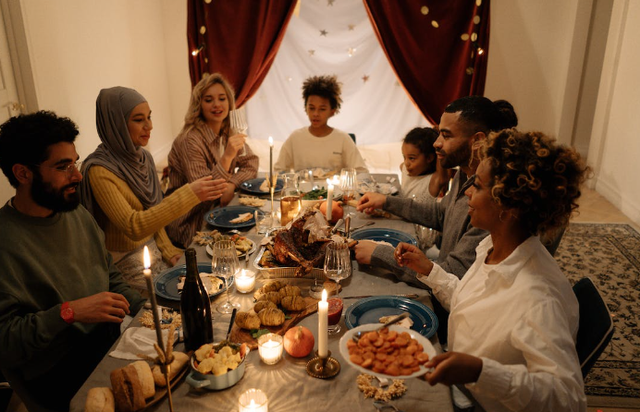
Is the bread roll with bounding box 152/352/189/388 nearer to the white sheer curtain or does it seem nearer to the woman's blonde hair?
the woman's blonde hair

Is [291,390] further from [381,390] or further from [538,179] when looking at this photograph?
[538,179]

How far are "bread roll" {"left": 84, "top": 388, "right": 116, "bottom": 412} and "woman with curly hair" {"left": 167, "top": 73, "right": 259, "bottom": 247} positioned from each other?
162 centimetres

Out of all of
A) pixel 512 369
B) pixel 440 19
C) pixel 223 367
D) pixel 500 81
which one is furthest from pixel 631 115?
pixel 223 367

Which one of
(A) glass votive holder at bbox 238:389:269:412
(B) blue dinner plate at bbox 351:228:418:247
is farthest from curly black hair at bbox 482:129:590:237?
(B) blue dinner plate at bbox 351:228:418:247

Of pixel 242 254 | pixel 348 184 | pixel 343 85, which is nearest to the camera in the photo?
pixel 242 254

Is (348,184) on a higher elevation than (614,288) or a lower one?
higher

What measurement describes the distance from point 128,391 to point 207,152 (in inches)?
80.1

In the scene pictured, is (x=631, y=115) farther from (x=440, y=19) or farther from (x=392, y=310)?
(x=392, y=310)

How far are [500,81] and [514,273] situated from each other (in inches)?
170

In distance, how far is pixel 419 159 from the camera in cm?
281

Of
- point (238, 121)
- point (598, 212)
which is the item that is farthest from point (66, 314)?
point (598, 212)

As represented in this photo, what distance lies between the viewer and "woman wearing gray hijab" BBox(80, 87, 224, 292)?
2061 mm

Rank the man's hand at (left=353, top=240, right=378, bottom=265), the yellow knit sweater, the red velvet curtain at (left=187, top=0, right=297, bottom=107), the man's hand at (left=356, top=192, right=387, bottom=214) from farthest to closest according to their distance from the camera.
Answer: the red velvet curtain at (left=187, top=0, right=297, bottom=107), the man's hand at (left=356, top=192, right=387, bottom=214), the yellow knit sweater, the man's hand at (left=353, top=240, right=378, bottom=265)

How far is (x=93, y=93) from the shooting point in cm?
381
